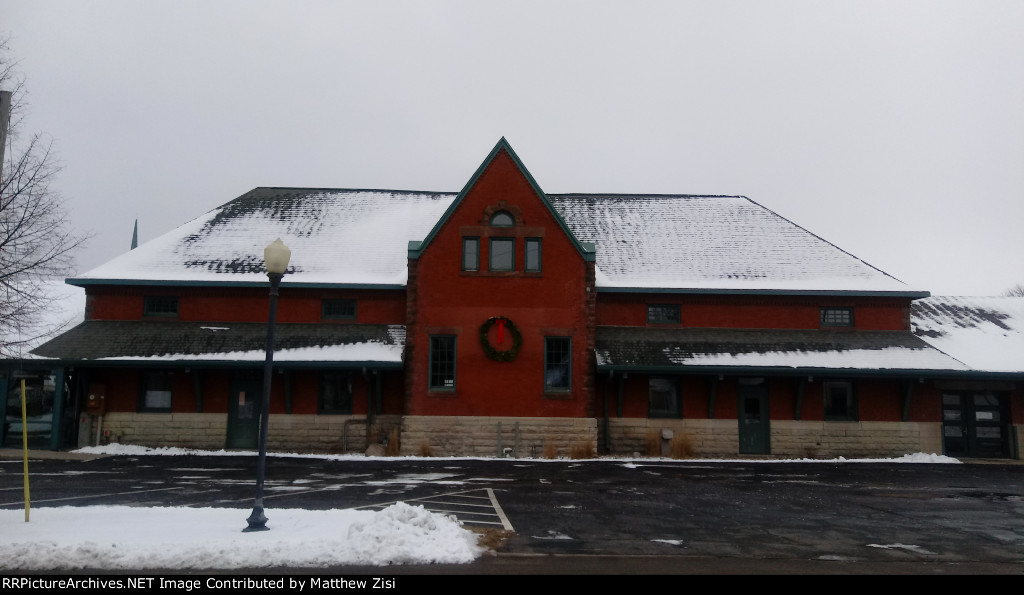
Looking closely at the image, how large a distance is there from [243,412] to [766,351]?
62.0 ft

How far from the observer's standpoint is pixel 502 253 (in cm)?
2605

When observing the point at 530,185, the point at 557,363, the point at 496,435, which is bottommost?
the point at 496,435

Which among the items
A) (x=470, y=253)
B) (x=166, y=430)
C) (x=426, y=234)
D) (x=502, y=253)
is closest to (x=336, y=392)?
(x=166, y=430)

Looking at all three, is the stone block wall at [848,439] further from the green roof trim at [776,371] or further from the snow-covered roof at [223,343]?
the snow-covered roof at [223,343]

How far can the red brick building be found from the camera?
2502 cm

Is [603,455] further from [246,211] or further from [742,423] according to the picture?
[246,211]

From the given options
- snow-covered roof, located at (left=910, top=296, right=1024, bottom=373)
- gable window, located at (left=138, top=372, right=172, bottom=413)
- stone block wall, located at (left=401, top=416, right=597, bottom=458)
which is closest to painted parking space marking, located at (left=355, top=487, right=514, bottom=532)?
stone block wall, located at (left=401, top=416, right=597, bottom=458)

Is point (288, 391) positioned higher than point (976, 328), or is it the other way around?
point (976, 328)

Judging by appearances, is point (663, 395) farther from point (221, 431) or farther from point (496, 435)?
point (221, 431)

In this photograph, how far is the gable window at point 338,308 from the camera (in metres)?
27.2

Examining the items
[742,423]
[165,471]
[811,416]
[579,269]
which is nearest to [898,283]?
[811,416]

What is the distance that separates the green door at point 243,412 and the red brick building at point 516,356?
0.06 meters

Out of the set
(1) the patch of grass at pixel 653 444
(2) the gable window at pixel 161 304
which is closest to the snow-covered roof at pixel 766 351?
(1) the patch of grass at pixel 653 444

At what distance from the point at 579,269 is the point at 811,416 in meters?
9.92
